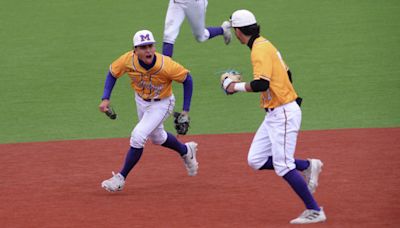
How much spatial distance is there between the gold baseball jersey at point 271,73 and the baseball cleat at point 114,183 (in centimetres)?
187

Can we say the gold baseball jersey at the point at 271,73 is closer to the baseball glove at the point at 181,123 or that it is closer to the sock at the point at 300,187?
the sock at the point at 300,187

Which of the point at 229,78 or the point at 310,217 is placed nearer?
the point at 310,217

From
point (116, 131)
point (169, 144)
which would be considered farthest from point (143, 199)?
point (116, 131)

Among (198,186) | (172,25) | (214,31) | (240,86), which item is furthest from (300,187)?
(214,31)

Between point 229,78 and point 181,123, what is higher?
point 229,78

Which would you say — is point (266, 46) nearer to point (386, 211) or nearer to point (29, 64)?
point (386, 211)

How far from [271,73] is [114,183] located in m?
2.20

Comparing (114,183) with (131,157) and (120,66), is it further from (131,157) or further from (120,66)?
(120,66)

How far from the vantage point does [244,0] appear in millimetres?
18000

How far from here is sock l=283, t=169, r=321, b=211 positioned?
7.96m

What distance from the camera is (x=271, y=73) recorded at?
7.94m

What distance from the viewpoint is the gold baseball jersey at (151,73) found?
9.24 metres

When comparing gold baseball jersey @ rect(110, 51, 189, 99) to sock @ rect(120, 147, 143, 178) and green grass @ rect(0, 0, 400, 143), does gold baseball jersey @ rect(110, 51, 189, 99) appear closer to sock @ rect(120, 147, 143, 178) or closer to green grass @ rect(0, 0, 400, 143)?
sock @ rect(120, 147, 143, 178)

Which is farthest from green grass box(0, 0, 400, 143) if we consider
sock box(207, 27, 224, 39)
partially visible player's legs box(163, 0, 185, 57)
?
partially visible player's legs box(163, 0, 185, 57)
